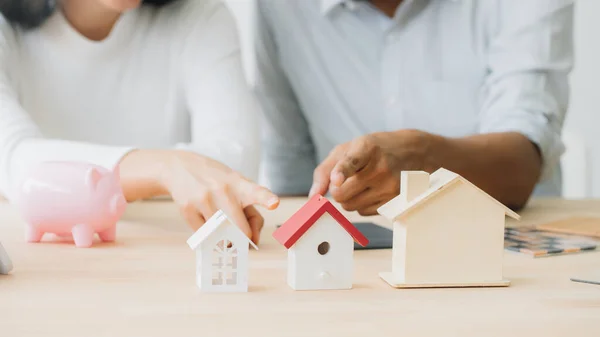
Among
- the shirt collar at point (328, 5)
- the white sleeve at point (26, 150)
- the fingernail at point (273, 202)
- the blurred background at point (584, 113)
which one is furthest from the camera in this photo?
the blurred background at point (584, 113)

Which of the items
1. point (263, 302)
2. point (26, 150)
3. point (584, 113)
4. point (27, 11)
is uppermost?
point (27, 11)

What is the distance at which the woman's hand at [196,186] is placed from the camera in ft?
2.73

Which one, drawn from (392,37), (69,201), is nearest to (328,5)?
(392,37)

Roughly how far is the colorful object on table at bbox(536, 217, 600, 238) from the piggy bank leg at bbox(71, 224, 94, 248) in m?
0.66

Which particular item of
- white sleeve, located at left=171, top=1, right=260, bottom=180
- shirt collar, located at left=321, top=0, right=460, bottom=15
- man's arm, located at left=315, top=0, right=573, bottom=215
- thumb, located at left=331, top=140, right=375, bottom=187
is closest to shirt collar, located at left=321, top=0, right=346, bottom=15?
shirt collar, located at left=321, top=0, right=460, bottom=15

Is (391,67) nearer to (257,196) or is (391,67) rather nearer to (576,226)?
(576,226)

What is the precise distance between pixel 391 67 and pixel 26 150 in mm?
999

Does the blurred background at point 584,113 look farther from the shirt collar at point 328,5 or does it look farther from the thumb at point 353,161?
the thumb at point 353,161

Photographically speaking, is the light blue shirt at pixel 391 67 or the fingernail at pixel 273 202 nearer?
the fingernail at pixel 273 202

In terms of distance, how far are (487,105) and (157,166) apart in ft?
2.84

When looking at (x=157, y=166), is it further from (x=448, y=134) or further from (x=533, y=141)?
(x=448, y=134)

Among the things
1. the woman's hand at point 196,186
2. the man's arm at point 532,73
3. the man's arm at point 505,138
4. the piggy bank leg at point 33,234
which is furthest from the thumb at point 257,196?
the man's arm at point 532,73

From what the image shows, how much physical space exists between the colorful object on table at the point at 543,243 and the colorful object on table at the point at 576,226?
0.5 inches

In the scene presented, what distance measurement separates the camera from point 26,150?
108cm
